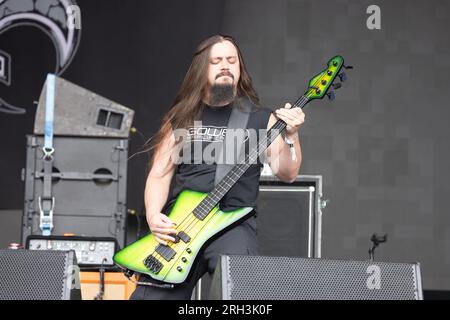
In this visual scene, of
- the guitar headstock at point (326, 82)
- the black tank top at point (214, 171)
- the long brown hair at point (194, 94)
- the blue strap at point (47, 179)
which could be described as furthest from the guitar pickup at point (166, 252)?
the blue strap at point (47, 179)

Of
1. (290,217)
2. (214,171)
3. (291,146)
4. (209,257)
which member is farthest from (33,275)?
(290,217)

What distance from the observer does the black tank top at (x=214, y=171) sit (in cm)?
376

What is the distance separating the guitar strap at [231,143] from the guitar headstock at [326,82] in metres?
0.33

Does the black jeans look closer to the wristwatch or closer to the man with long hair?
the man with long hair

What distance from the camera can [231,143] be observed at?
3842 millimetres

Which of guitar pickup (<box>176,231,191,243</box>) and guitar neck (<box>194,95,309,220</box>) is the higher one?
guitar neck (<box>194,95,309,220</box>)

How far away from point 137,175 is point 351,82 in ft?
6.09

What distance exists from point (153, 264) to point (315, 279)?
1052 mm

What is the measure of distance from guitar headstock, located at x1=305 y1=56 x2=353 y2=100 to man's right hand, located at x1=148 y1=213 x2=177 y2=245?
89 cm

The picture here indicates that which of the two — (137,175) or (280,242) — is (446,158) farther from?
(137,175)

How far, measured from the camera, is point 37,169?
17.4 feet

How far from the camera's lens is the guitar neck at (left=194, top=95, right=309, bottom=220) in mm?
3705

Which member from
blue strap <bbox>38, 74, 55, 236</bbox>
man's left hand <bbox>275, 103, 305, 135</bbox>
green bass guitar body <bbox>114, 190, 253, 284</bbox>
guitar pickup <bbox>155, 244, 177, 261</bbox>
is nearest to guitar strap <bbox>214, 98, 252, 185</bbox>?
green bass guitar body <bbox>114, 190, 253, 284</bbox>
